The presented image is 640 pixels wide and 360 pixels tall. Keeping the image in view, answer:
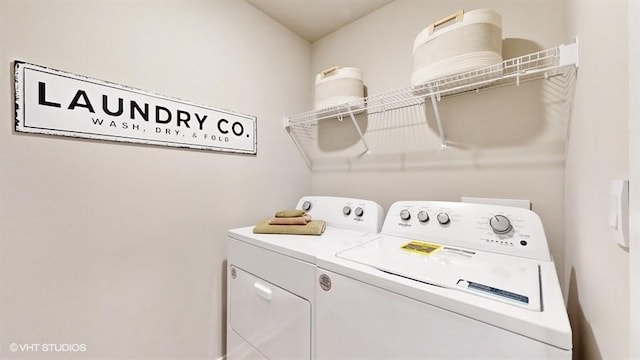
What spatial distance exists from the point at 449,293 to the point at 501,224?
20.9 inches

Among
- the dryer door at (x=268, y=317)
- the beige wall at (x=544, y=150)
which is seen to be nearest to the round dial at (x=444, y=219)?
the beige wall at (x=544, y=150)

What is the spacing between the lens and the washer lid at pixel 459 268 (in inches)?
25.9

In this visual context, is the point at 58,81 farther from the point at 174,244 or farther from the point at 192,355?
the point at 192,355

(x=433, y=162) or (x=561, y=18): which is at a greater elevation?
(x=561, y=18)

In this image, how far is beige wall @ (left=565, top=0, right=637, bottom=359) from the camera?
0.40m

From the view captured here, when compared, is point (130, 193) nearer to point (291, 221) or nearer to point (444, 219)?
point (291, 221)

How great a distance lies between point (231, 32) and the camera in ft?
5.17

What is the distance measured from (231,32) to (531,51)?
5.34ft

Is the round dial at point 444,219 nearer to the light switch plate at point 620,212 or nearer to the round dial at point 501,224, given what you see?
the round dial at point 501,224

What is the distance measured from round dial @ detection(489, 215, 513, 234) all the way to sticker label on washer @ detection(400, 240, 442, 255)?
221mm

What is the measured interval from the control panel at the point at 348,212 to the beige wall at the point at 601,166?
0.80m

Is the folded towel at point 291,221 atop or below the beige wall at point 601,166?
below

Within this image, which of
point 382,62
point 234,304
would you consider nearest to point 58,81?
point 234,304

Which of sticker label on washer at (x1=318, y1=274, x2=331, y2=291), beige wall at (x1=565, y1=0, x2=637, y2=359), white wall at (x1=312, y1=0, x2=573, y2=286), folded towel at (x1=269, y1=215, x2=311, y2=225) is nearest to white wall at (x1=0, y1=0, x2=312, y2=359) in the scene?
folded towel at (x1=269, y1=215, x2=311, y2=225)
